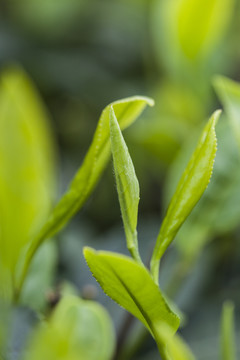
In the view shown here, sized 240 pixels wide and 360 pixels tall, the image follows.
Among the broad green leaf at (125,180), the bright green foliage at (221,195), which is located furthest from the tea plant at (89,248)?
the bright green foliage at (221,195)

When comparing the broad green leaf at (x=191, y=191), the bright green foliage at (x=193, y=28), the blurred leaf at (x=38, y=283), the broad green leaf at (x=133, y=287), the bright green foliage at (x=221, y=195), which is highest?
the bright green foliage at (x=193, y=28)

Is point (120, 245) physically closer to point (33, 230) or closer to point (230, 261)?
point (230, 261)

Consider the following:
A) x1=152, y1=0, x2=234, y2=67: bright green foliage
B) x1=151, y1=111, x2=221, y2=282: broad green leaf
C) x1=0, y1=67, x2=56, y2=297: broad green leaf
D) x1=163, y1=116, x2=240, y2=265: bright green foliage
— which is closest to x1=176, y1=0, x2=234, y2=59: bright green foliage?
x1=152, y1=0, x2=234, y2=67: bright green foliage

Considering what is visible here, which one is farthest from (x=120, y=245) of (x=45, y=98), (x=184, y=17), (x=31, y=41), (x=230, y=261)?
(x=31, y=41)

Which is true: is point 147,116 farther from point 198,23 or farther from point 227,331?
point 227,331

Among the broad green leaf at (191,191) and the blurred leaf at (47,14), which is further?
the blurred leaf at (47,14)

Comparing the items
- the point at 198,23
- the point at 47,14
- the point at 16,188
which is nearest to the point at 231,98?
the point at 16,188

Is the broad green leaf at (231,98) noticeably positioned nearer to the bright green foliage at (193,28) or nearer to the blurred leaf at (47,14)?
the bright green foliage at (193,28)
